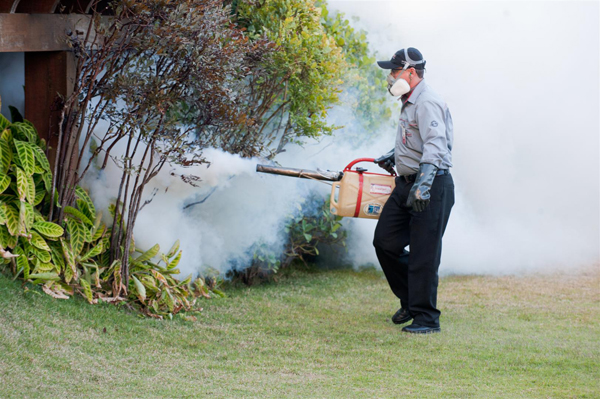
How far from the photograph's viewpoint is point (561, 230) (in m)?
9.30

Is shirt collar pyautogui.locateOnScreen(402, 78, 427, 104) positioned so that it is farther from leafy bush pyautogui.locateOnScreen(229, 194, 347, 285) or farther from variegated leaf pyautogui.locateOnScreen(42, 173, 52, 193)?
variegated leaf pyautogui.locateOnScreen(42, 173, 52, 193)

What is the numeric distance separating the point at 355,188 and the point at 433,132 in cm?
71

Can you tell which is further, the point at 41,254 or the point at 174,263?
the point at 174,263

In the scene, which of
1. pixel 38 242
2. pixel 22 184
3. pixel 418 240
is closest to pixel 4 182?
pixel 22 184

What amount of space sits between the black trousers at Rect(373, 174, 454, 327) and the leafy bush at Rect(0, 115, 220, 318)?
1.66 m

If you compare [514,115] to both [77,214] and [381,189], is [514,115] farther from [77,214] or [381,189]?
[77,214]

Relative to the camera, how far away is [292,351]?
4.47m

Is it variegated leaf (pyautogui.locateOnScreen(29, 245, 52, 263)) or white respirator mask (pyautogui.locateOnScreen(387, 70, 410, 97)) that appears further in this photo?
white respirator mask (pyautogui.locateOnScreen(387, 70, 410, 97))

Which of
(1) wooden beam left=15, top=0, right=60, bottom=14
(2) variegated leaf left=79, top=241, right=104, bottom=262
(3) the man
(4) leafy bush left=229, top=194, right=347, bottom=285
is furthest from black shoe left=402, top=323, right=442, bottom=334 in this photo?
(1) wooden beam left=15, top=0, right=60, bottom=14

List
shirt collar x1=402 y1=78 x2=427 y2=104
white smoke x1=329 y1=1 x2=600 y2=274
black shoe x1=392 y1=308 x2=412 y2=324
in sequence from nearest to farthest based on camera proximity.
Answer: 1. shirt collar x1=402 y1=78 x2=427 y2=104
2. black shoe x1=392 y1=308 x2=412 y2=324
3. white smoke x1=329 y1=1 x2=600 y2=274

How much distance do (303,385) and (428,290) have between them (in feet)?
5.17

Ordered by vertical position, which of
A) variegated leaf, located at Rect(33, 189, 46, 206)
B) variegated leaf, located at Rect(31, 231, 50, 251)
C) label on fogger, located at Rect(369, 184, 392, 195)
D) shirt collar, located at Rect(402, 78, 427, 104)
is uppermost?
shirt collar, located at Rect(402, 78, 427, 104)

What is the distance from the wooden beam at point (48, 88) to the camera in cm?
500

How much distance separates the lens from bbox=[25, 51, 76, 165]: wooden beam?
197 inches
